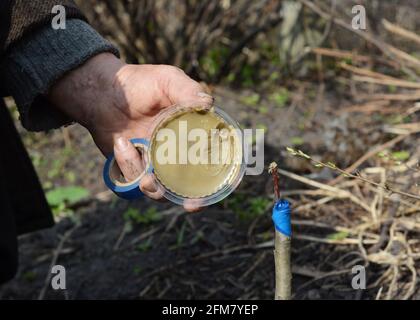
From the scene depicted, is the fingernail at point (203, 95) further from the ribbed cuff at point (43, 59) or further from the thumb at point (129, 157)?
the ribbed cuff at point (43, 59)

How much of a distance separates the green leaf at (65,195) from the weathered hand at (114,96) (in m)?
1.08

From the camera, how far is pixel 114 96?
6.81ft

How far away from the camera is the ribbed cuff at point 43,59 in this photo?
2.04 m

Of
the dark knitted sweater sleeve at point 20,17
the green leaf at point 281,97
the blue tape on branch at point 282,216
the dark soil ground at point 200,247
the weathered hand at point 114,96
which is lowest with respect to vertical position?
the dark soil ground at point 200,247

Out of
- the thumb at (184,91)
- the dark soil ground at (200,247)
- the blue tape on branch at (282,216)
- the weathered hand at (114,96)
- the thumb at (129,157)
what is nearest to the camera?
the blue tape on branch at (282,216)

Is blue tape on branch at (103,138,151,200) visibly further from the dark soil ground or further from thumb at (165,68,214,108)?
the dark soil ground

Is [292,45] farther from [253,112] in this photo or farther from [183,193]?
[183,193]

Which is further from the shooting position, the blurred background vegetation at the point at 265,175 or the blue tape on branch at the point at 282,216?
the blurred background vegetation at the point at 265,175

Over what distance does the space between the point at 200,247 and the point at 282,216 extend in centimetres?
121

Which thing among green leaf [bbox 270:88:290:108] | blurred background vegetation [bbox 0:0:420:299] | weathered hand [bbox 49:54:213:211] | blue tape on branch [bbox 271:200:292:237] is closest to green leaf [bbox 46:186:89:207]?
blurred background vegetation [bbox 0:0:420:299]

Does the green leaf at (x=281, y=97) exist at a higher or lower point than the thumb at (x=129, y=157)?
lower

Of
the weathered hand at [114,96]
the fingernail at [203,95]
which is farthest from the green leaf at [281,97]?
the fingernail at [203,95]

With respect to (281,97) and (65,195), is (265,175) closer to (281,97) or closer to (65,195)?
(281,97)

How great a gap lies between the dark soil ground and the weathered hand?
621mm
